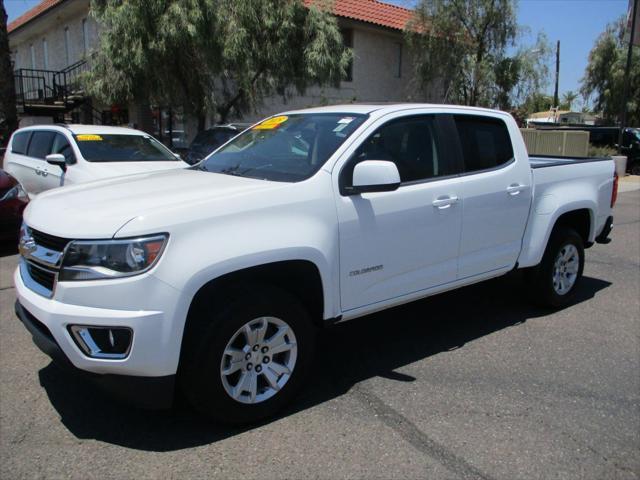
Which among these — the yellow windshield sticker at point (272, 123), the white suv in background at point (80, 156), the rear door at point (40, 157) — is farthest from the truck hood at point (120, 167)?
the yellow windshield sticker at point (272, 123)

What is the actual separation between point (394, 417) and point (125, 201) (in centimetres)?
203

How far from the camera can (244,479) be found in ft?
9.34

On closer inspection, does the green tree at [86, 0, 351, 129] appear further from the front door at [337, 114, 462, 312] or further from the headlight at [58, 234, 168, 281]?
the headlight at [58, 234, 168, 281]

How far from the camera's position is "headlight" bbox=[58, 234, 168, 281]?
2.83 m

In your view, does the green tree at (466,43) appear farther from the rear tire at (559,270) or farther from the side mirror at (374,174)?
the side mirror at (374,174)

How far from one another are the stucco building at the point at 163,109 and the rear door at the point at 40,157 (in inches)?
317

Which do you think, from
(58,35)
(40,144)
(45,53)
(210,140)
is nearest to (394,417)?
(40,144)

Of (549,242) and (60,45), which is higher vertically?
(60,45)

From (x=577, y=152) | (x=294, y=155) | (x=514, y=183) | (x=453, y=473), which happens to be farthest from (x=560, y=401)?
(x=577, y=152)

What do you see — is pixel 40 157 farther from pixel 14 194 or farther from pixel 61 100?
pixel 61 100

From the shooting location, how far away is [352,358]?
4348 mm

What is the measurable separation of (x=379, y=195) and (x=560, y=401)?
70.7 inches

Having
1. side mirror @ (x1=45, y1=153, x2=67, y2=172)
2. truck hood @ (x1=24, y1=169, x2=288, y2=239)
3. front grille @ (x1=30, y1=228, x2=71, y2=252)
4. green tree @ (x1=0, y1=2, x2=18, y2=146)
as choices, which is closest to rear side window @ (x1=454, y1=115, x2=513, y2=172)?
truck hood @ (x1=24, y1=169, x2=288, y2=239)

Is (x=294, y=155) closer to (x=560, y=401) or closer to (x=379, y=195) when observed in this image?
(x=379, y=195)
